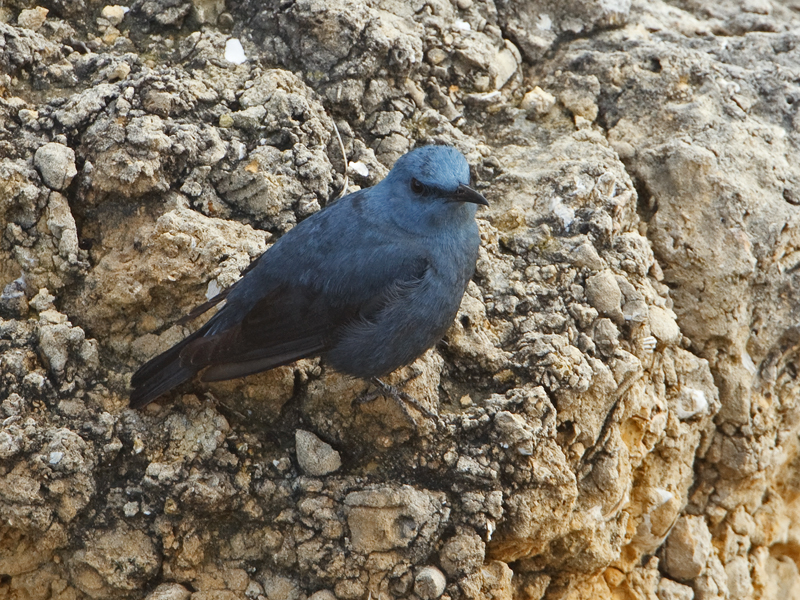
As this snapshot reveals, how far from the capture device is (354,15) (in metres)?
4.80

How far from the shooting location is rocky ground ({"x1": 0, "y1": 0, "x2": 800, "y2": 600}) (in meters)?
3.63

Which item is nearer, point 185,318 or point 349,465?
point 349,465

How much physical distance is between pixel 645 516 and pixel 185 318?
2.58 m

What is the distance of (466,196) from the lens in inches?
151

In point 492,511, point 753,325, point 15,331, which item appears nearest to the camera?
point 492,511

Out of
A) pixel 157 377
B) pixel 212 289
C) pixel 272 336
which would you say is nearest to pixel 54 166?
pixel 212 289

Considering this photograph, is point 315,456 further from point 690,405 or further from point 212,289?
point 690,405

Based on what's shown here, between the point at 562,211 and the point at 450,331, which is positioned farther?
the point at 562,211

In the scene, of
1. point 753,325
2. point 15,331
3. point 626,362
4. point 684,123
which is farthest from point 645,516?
point 15,331

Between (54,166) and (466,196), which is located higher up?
(466,196)

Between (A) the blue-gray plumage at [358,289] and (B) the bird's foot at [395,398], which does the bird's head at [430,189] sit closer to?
(A) the blue-gray plumage at [358,289]

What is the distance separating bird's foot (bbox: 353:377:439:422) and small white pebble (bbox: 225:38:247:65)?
2.12 m

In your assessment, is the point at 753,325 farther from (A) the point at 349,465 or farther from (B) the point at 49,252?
(B) the point at 49,252

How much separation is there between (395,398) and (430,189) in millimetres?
1010
